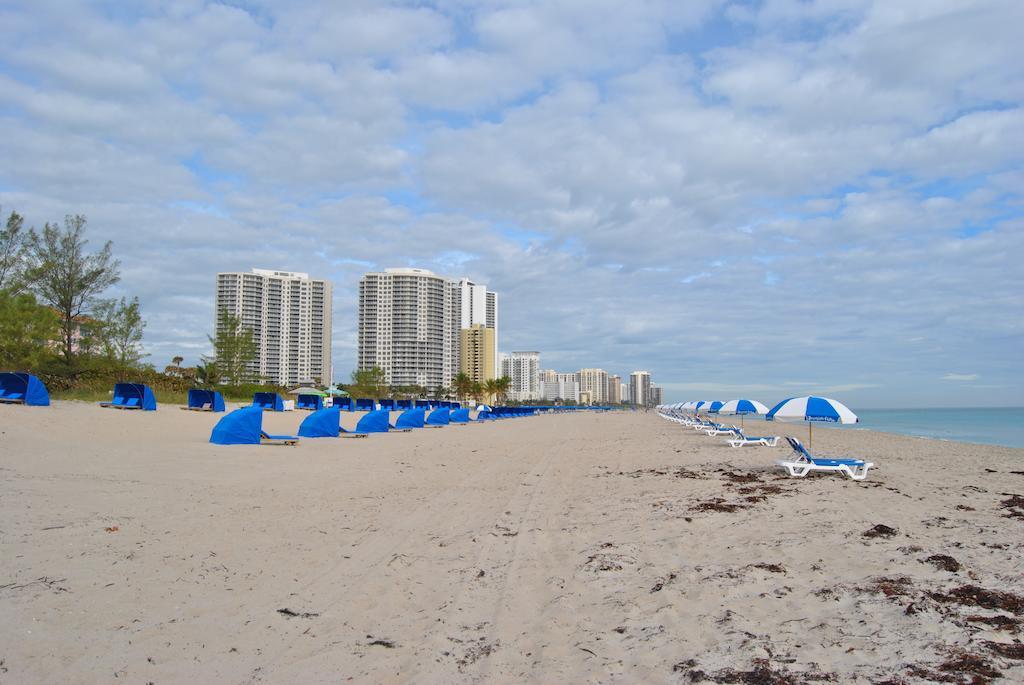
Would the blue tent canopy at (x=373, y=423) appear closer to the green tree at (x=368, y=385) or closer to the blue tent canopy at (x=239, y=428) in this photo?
the blue tent canopy at (x=239, y=428)

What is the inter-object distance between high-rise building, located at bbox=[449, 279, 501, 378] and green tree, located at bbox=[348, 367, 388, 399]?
52.7 meters

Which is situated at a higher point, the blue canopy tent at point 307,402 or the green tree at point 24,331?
the green tree at point 24,331

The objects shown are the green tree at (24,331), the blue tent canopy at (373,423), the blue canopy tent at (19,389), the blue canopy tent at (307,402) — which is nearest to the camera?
the blue canopy tent at (19,389)

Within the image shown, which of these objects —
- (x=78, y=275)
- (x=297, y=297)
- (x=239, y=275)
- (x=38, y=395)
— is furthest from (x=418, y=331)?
(x=38, y=395)

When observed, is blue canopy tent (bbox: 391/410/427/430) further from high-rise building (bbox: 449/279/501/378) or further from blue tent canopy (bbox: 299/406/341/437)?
high-rise building (bbox: 449/279/501/378)

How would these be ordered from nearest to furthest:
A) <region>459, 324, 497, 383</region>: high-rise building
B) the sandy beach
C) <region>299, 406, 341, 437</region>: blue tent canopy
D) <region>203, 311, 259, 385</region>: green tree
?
the sandy beach → <region>299, 406, 341, 437</region>: blue tent canopy → <region>203, 311, 259, 385</region>: green tree → <region>459, 324, 497, 383</region>: high-rise building

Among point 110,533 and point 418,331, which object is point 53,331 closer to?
point 110,533

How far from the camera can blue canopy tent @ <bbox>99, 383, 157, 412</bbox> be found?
22672 millimetres

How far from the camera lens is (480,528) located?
24.8ft

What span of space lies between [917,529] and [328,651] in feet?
20.2

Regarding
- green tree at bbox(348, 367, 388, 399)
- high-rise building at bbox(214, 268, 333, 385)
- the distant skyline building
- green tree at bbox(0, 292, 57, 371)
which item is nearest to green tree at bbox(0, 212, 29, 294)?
green tree at bbox(0, 292, 57, 371)

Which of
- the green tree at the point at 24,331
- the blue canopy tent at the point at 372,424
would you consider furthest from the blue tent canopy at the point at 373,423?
the green tree at the point at 24,331

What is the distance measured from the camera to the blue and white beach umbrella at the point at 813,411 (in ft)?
37.2

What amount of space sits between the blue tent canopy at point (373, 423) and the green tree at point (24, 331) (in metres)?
12.6
